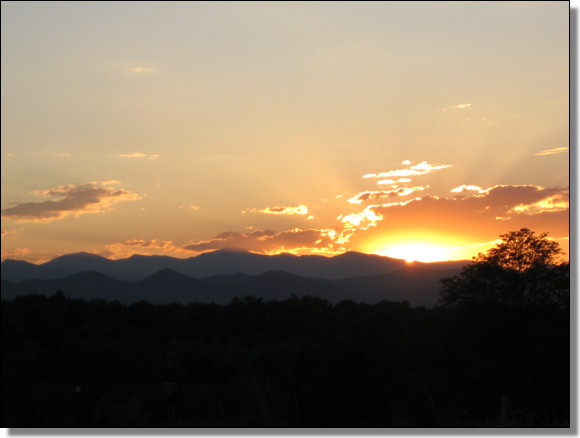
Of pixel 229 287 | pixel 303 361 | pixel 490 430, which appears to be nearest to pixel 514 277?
pixel 303 361

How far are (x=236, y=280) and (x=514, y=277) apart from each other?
1954 inches

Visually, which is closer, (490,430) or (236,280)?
(490,430)

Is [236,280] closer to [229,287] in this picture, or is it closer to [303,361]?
[229,287]

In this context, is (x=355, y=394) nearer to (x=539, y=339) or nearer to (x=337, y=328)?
(x=539, y=339)

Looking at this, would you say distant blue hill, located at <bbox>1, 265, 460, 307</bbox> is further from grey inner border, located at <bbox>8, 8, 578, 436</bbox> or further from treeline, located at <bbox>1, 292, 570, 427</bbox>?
grey inner border, located at <bbox>8, 8, 578, 436</bbox>

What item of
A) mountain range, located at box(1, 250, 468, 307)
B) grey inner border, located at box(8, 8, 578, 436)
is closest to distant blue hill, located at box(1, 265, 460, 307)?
mountain range, located at box(1, 250, 468, 307)

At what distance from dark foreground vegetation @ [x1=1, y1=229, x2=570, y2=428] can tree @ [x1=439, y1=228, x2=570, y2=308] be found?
6cm

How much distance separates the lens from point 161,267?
78.6 metres

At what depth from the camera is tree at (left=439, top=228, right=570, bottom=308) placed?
23547mm

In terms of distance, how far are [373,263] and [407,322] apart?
2166 centimetres

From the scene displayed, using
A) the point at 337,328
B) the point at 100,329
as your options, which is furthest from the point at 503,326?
the point at 100,329

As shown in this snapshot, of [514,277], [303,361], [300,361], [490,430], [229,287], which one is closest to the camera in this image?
[490,430]

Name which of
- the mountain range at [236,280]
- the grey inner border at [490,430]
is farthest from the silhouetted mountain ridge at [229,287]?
the grey inner border at [490,430]

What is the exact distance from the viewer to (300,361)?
471 inches
